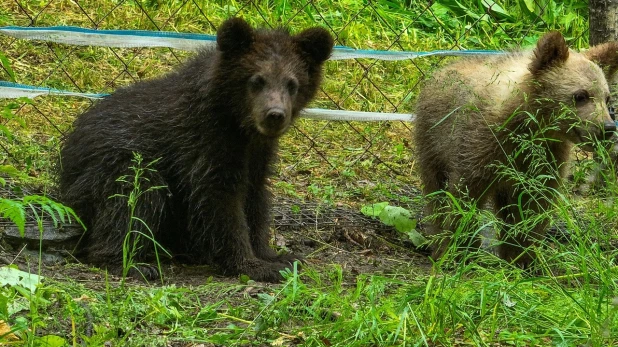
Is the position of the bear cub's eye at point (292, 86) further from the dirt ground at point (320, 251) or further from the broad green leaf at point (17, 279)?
the broad green leaf at point (17, 279)

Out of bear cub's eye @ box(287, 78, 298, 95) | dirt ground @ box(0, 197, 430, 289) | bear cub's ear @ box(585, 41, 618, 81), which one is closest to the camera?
dirt ground @ box(0, 197, 430, 289)

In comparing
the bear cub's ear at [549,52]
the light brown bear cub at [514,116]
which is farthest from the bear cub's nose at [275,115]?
the bear cub's ear at [549,52]

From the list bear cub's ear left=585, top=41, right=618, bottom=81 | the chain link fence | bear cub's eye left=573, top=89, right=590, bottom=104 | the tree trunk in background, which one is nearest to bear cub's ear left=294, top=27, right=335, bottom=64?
the chain link fence

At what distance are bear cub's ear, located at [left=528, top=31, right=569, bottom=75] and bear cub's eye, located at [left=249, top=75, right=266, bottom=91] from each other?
167 cm

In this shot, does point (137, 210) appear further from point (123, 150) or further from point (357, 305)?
point (357, 305)

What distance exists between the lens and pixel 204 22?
836 cm

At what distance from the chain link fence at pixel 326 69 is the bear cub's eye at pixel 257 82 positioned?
128cm

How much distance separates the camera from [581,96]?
583cm

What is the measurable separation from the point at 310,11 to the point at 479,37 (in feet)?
5.27

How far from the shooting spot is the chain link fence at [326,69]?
7113 mm

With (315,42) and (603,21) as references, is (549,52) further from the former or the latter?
(315,42)

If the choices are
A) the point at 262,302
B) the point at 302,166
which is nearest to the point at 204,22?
the point at 302,166

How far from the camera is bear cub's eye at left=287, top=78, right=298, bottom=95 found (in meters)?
5.50

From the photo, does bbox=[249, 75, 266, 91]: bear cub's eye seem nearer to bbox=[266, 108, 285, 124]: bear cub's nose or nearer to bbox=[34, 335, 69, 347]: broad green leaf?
bbox=[266, 108, 285, 124]: bear cub's nose
